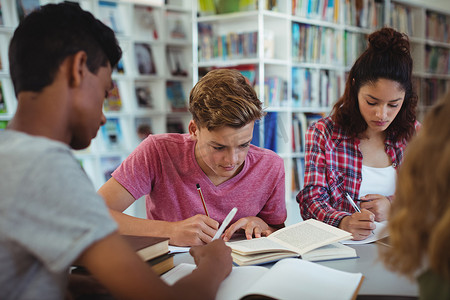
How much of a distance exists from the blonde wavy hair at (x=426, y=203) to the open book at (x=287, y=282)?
217 millimetres

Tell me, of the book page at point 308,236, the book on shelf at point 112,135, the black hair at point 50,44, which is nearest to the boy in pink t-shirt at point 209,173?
the book page at point 308,236

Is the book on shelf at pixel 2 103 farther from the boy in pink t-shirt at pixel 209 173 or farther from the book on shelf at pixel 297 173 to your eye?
the book on shelf at pixel 297 173

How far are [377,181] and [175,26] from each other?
9.12 feet

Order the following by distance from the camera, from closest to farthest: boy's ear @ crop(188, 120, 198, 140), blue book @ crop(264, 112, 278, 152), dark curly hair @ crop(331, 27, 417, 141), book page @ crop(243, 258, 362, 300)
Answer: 1. book page @ crop(243, 258, 362, 300)
2. boy's ear @ crop(188, 120, 198, 140)
3. dark curly hair @ crop(331, 27, 417, 141)
4. blue book @ crop(264, 112, 278, 152)

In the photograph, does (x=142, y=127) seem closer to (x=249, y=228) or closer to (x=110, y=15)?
(x=110, y=15)

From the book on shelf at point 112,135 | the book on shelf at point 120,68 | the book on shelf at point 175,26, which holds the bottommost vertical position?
the book on shelf at point 112,135

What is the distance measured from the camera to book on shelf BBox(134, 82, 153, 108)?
375 centimetres

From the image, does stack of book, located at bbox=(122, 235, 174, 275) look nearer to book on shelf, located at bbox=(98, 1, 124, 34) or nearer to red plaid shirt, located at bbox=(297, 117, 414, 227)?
red plaid shirt, located at bbox=(297, 117, 414, 227)

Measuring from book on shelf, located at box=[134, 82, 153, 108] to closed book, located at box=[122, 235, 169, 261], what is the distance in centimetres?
289

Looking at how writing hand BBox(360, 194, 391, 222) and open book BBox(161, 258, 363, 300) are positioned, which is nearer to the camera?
open book BBox(161, 258, 363, 300)

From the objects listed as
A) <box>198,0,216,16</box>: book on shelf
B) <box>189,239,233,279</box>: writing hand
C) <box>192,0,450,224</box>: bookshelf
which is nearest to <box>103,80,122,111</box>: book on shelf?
<box>192,0,450,224</box>: bookshelf

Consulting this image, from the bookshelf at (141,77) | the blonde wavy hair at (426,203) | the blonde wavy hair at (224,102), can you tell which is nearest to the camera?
the blonde wavy hair at (426,203)

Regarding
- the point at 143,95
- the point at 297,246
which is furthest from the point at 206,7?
the point at 297,246

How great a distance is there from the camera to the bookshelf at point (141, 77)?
3.53 meters
